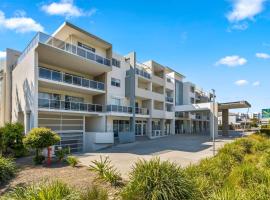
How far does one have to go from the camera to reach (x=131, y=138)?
28312 millimetres

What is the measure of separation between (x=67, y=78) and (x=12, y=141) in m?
7.76

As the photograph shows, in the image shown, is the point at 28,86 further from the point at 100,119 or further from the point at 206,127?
the point at 206,127

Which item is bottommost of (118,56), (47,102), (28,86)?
(47,102)

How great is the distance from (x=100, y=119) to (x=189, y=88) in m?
29.5

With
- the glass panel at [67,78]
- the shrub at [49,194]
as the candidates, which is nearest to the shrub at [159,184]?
the shrub at [49,194]

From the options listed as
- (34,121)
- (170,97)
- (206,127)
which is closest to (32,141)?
(34,121)

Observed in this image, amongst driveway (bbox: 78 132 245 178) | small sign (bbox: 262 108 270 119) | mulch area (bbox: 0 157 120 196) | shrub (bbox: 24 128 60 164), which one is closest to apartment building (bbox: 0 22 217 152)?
driveway (bbox: 78 132 245 178)

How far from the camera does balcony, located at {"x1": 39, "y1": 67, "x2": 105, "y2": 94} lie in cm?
2027

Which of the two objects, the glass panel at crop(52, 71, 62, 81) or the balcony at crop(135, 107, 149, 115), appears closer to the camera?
the glass panel at crop(52, 71, 62, 81)

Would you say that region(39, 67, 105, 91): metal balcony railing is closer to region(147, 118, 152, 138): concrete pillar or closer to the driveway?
the driveway

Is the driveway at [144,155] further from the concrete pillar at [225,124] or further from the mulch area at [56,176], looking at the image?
the concrete pillar at [225,124]

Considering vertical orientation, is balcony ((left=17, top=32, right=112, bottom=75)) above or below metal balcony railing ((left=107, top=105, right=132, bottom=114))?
above

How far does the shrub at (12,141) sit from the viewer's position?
1752 centimetres

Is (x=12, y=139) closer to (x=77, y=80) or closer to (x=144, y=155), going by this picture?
(x=77, y=80)
